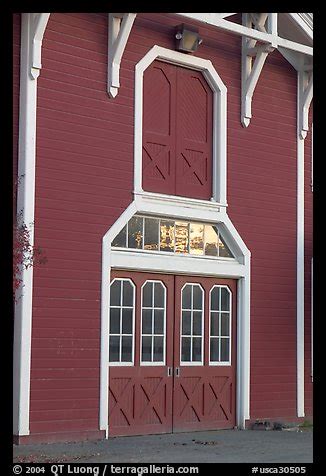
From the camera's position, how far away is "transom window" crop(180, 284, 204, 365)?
15477 millimetres

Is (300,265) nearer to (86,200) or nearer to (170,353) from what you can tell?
(170,353)

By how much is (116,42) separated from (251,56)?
3.11 metres

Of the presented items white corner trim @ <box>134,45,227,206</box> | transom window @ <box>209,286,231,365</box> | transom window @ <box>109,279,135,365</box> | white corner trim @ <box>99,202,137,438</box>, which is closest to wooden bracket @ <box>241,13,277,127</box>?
white corner trim @ <box>134,45,227,206</box>

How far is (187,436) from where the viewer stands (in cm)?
1477

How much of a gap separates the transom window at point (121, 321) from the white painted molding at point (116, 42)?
299cm

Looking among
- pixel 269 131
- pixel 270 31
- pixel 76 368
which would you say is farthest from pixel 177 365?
pixel 270 31

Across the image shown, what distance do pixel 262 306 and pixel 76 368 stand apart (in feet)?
13.6

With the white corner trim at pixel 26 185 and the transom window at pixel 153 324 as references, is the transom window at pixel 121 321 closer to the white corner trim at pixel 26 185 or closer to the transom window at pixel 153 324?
the transom window at pixel 153 324

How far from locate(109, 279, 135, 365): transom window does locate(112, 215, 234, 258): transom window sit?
2.16 ft

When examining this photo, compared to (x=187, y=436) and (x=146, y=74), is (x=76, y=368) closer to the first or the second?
(x=187, y=436)

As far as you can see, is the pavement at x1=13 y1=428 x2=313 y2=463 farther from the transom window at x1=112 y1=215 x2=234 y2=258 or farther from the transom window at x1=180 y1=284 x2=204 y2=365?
the transom window at x1=112 y1=215 x2=234 y2=258

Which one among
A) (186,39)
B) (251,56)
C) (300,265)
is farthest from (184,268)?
(251,56)

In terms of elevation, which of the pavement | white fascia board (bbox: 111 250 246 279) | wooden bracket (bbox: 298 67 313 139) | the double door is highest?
wooden bracket (bbox: 298 67 313 139)

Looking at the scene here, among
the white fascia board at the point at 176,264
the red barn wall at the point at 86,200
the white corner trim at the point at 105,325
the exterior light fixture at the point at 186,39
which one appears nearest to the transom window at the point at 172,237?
the white fascia board at the point at 176,264
